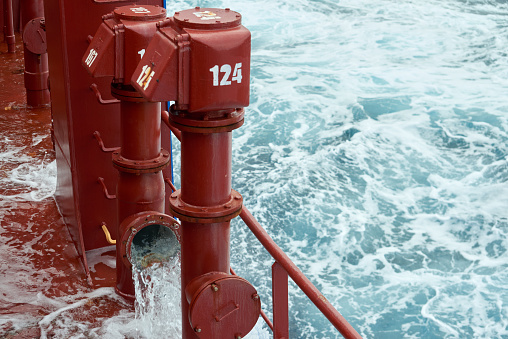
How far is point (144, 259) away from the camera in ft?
10.3

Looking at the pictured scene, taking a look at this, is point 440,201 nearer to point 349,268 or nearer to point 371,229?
point 371,229

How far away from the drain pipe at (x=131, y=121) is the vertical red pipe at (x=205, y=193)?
0.73m

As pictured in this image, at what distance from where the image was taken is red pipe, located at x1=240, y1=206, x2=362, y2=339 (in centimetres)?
184

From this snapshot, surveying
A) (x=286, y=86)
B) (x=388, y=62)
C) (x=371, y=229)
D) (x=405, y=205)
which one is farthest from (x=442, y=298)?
(x=388, y=62)

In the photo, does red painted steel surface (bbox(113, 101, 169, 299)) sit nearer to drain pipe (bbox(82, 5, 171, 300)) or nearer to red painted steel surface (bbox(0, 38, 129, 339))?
drain pipe (bbox(82, 5, 171, 300))

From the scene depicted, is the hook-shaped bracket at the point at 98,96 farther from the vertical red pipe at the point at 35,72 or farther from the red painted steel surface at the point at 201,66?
the vertical red pipe at the point at 35,72

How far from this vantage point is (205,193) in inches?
81.9

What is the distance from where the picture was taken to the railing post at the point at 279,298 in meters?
2.18

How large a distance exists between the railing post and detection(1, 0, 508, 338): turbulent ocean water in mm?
1170

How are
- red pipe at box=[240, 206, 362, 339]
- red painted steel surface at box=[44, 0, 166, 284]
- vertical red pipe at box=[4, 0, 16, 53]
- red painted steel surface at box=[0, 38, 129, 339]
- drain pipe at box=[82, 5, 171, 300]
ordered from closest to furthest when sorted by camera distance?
red pipe at box=[240, 206, 362, 339], drain pipe at box=[82, 5, 171, 300], red painted steel surface at box=[0, 38, 129, 339], red painted steel surface at box=[44, 0, 166, 284], vertical red pipe at box=[4, 0, 16, 53]

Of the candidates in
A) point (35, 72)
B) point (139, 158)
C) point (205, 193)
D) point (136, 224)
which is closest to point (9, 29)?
point (35, 72)

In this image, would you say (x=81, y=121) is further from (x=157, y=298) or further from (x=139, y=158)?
(x=157, y=298)

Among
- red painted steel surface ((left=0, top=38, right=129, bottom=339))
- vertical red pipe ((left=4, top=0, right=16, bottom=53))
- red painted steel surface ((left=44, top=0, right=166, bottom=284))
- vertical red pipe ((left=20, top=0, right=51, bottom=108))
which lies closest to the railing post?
red painted steel surface ((left=0, top=38, right=129, bottom=339))

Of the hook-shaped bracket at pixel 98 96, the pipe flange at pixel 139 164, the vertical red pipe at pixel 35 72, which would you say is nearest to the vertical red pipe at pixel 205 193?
the pipe flange at pixel 139 164
